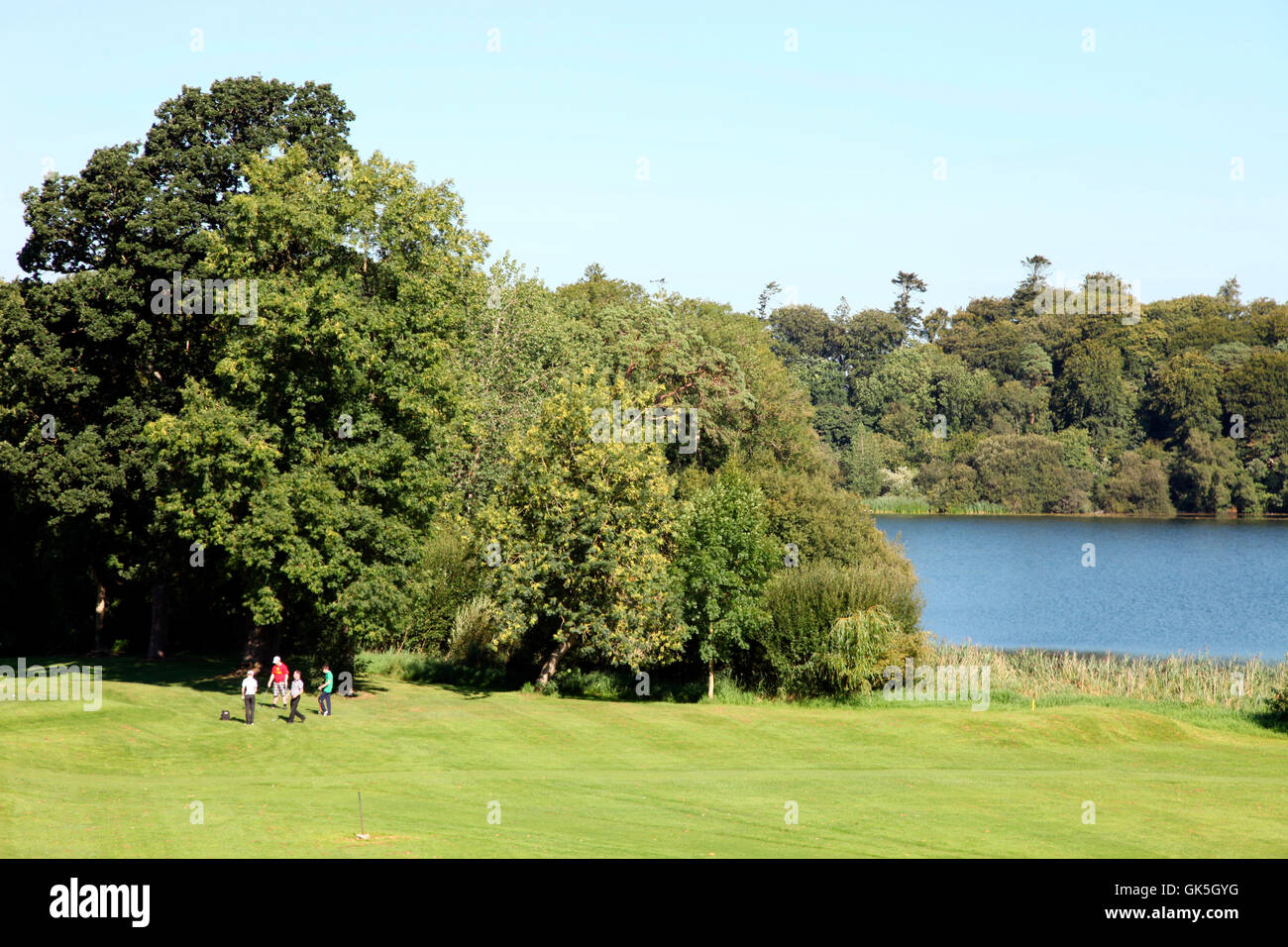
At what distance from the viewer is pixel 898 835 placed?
2520cm

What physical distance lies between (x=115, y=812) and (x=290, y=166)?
27.3m

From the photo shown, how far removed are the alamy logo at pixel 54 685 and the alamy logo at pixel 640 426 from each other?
20.5 meters

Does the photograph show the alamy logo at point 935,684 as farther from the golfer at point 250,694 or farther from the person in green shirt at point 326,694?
the golfer at point 250,694

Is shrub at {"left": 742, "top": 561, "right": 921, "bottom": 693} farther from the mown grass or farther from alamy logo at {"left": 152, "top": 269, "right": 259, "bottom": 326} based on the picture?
alamy logo at {"left": 152, "top": 269, "right": 259, "bottom": 326}

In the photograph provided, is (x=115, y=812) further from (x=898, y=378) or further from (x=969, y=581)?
(x=898, y=378)

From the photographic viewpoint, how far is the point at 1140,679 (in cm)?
4962

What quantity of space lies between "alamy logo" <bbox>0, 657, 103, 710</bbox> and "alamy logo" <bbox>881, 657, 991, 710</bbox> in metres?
29.6

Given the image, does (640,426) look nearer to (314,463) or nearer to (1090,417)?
(314,463)

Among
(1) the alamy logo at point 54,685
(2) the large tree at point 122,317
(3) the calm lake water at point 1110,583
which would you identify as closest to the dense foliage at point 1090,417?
(3) the calm lake water at point 1110,583

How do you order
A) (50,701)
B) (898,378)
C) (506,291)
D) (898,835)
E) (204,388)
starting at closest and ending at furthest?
(898,835) < (50,701) < (204,388) < (506,291) < (898,378)
